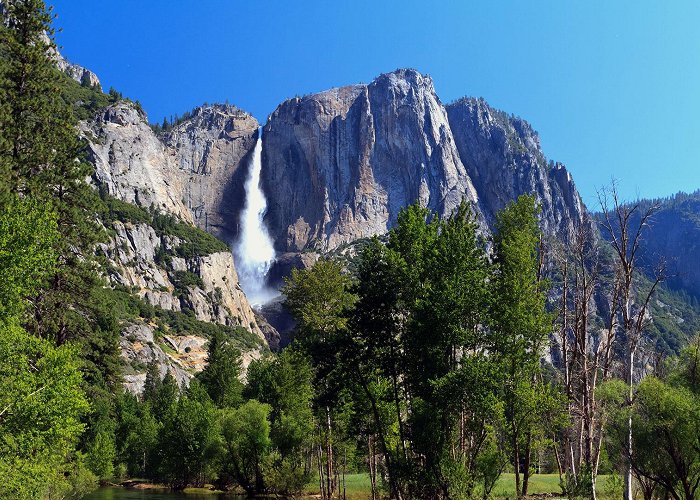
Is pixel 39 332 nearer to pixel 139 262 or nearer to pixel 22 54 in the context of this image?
pixel 22 54

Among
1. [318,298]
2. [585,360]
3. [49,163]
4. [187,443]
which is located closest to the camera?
[585,360]

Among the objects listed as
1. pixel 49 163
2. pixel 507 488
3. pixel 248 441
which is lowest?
pixel 507 488

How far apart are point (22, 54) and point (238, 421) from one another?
35.4m

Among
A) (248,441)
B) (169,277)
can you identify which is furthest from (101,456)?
(169,277)

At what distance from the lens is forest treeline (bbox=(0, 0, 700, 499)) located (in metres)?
22.5

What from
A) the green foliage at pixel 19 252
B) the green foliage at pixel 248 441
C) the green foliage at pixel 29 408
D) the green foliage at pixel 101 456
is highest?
the green foliage at pixel 19 252

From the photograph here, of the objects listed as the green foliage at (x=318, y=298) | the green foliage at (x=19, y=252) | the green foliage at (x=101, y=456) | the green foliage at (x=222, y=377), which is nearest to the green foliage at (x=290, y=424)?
the green foliage at (x=318, y=298)

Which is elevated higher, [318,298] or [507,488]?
[318,298]

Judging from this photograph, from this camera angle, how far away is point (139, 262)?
173 metres

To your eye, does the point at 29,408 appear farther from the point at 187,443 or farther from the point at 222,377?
the point at 222,377

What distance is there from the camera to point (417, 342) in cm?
2689

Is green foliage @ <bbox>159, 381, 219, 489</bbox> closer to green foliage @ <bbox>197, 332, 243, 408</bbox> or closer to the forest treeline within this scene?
green foliage @ <bbox>197, 332, 243, 408</bbox>

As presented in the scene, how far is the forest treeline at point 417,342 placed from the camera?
22.5 metres

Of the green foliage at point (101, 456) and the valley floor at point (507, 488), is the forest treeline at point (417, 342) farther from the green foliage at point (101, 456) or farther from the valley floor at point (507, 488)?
the green foliage at point (101, 456)
